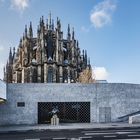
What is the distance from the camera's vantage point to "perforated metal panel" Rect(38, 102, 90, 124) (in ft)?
109

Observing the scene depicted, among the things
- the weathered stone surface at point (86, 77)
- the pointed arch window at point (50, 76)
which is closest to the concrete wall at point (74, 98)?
A: the weathered stone surface at point (86, 77)

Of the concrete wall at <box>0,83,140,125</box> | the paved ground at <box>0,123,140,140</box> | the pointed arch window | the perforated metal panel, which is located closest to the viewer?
the paved ground at <box>0,123,140,140</box>

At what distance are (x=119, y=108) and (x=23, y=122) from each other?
9.99 m

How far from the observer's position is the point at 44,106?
3328 cm

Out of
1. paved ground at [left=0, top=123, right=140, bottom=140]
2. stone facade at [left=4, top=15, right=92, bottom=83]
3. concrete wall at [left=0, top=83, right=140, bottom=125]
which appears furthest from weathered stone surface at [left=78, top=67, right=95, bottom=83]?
paved ground at [left=0, top=123, right=140, bottom=140]

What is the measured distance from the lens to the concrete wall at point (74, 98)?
107 feet

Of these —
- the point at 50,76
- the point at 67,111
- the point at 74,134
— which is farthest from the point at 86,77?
the point at 74,134

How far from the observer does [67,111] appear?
33312mm

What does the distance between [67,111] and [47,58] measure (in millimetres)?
53536

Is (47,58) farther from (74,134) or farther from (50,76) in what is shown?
(74,134)

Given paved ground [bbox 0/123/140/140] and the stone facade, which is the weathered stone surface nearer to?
the stone facade

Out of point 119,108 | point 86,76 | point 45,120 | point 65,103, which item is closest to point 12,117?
point 45,120

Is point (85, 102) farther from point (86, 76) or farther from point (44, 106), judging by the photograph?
point (86, 76)

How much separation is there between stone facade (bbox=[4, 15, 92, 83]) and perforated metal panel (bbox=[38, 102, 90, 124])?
4808 centimetres
